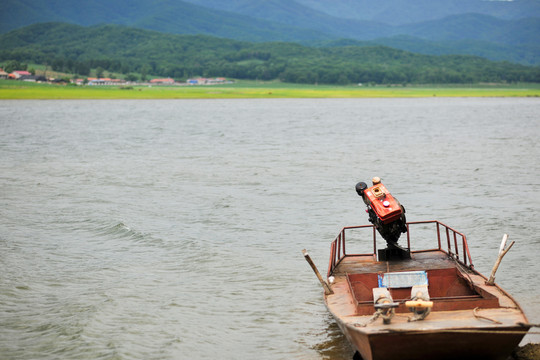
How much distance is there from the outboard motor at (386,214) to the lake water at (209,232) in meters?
2.37

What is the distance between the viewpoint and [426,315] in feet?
37.1

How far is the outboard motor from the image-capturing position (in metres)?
15.5

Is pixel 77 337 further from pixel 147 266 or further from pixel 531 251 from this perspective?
pixel 531 251

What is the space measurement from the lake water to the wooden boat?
4.78ft

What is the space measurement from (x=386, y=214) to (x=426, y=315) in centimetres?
435

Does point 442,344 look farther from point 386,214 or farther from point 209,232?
point 209,232

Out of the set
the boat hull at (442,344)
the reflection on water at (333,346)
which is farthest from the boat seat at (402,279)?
the boat hull at (442,344)

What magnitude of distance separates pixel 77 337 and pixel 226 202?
1571 cm

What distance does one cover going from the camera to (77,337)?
14.7 metres

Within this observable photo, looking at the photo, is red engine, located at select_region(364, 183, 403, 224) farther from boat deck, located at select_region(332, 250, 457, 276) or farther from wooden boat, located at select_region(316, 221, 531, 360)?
wooden boat, located at select_region(316, 221, 531, 360)

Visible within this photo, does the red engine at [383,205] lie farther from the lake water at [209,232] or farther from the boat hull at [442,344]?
the boat hull at [442,344]

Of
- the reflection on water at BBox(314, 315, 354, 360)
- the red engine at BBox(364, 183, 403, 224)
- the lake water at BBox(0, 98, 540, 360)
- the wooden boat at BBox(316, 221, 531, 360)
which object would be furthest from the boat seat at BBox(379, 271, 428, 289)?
the red engine at BBox(364, 183, 403, 224)

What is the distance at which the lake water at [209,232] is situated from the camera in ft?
49.1

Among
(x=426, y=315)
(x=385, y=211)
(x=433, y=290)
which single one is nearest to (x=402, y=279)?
(x=433, y=290)
